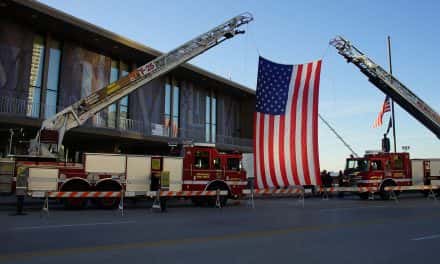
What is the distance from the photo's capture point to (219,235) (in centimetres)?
980

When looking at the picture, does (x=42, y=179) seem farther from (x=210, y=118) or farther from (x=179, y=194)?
(x=210, y=118)

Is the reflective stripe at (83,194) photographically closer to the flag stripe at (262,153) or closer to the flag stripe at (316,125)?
the flag stripe at (262,153)

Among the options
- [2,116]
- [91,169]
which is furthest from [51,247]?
[2,116]

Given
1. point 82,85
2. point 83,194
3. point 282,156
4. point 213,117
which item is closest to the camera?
point 83,194

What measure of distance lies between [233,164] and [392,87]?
515 inches

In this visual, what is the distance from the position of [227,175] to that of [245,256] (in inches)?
493

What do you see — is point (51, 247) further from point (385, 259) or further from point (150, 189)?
point (150, 189)

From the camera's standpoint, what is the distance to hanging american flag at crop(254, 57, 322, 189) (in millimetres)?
16062

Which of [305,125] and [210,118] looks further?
[210,118]

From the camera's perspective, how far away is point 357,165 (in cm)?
2544

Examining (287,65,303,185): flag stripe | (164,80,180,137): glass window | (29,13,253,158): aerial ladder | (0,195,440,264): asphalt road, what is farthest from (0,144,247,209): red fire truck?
(164,80,180,137): glass window

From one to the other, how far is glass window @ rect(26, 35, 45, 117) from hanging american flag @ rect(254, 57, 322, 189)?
15877 mm

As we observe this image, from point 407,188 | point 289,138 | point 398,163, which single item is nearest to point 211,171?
point 289,138

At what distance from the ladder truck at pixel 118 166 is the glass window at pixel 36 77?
8289 millimetres
